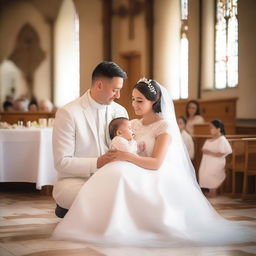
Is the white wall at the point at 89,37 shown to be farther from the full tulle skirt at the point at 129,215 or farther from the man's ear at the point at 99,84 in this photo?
the full tulle skirt at the point at 129,215

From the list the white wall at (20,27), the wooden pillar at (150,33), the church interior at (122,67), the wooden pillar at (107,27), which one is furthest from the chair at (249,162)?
the white wall at (20,27)

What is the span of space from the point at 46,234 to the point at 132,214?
0.77m

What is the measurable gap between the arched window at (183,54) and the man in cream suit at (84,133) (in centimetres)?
933

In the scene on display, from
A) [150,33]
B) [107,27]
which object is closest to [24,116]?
[150,33]

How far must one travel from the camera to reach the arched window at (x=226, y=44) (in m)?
12.2

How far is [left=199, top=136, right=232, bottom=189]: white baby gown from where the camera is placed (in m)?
7.36

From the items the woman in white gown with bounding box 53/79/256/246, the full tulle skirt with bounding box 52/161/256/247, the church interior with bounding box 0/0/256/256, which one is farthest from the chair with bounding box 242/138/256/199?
the full tulle skirt with bounding box 52/161/256/247

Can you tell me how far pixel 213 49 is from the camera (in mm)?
Answer: 12797

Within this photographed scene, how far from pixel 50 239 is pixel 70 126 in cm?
81

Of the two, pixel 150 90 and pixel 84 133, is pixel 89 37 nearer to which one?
pixel 84 133

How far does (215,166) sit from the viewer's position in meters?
7.44

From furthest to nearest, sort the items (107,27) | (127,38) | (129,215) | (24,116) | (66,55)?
1. (66,55)
2. (107,27)
3. (127,38)
4. (24,116)
5. (129,215)

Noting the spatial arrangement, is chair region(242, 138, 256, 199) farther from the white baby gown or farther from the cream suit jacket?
the cream suit jacket

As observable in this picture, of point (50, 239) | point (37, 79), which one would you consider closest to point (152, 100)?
point (50, 239)
